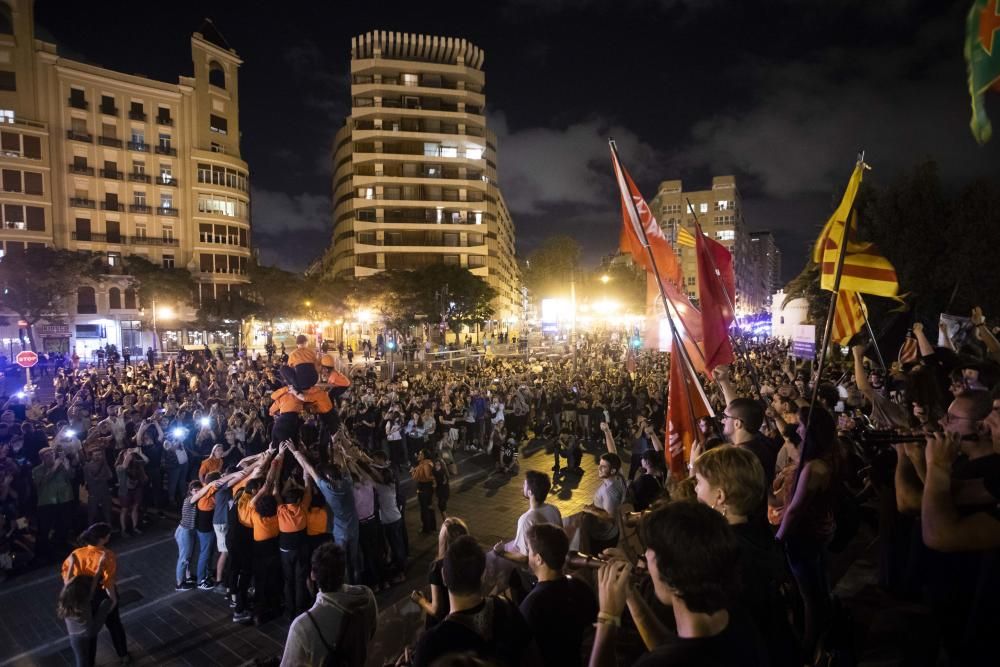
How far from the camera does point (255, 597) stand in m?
6.66

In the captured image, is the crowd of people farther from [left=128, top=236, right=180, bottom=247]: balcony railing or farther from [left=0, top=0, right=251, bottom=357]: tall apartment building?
[left=128, top=236, right=180, bottom=247]: balcony railing

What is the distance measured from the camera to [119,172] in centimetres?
5219

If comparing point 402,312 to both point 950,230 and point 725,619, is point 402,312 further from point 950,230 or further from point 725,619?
point 725,619

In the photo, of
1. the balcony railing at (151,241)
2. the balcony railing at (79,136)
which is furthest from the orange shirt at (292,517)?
the balcony railing at (79,136)

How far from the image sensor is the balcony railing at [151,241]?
52.5 meters

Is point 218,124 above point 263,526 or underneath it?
above

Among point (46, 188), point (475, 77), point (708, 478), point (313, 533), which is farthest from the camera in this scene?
point (475, 77)

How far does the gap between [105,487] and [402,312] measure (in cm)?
4063

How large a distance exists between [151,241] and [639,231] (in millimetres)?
58915

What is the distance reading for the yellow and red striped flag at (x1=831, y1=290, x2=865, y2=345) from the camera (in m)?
8.92

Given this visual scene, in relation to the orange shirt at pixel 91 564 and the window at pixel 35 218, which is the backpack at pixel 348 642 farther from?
the window at pixel 35 218

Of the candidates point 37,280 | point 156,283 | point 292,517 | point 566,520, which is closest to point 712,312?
point 566,520

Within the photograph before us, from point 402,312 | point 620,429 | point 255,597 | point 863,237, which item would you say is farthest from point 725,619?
point 402,312

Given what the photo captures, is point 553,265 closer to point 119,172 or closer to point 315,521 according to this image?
point 119,172
